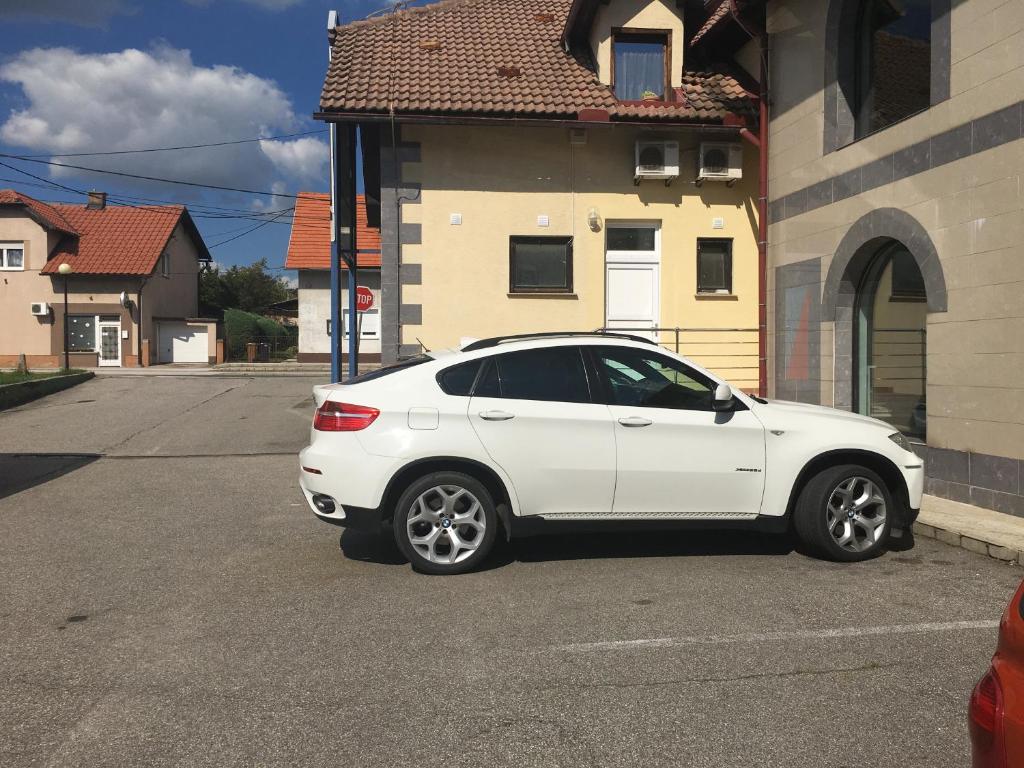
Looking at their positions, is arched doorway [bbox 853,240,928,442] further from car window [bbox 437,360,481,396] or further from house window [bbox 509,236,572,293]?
car window [bbox 437,360,481,396]

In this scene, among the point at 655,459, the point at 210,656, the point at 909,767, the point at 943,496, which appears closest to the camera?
the point at 909,767

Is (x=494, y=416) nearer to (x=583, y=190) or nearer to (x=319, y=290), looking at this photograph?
(x=583, y=190)

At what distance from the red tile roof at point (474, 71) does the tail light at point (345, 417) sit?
7.82 m

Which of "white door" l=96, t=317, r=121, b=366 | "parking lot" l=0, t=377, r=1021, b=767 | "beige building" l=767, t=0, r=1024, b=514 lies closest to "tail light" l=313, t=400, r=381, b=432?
"parking lot" l=0, t=377, r=1021, b=767

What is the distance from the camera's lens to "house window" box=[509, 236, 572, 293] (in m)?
13.4

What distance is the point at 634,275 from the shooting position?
1365 centimetres

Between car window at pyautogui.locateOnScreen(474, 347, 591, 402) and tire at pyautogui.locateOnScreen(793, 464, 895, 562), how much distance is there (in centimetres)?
174

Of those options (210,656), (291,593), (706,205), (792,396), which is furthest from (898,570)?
(706,205)

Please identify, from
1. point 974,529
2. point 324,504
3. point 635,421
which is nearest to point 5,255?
point 324,504

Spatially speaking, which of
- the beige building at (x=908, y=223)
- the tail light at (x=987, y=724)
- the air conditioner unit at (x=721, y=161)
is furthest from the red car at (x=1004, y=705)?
the air conditioner unit at (x=721, y=161)

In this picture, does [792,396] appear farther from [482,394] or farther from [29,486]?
[29,486]

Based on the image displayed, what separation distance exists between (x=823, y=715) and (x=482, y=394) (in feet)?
10.0

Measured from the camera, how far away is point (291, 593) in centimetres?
538

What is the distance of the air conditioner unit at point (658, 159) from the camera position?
1313 centimetres
